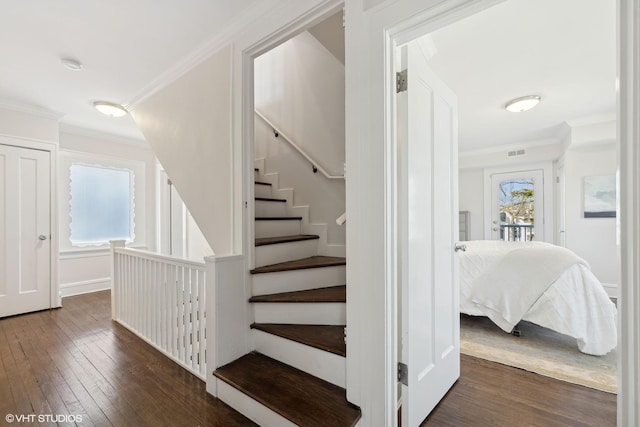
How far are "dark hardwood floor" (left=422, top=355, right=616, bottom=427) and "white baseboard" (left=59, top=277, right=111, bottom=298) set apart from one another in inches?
185

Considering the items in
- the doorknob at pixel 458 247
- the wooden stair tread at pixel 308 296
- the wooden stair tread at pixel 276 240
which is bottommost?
the wooden stair tread at pixel 308 296

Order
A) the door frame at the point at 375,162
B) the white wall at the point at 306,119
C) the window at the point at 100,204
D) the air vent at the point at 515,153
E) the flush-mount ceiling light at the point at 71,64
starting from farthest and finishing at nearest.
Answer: the air vent at the point at 515,153
the window at the point at 100,204
the white wall at the point at 306,119
the flush-mount ceiling light at the point at 71,64
the door frame at the point at 375,162

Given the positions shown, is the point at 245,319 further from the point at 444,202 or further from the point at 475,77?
the point at 475,77

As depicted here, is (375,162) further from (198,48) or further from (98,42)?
(98,42)

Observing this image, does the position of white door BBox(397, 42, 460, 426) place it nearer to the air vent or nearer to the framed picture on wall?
the framed picture on wall

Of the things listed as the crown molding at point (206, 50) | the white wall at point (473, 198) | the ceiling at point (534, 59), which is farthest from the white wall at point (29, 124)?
the white wall at point (473, 198)

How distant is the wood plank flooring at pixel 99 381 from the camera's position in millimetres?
1492

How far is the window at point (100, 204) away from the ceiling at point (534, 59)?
4754 millimetres

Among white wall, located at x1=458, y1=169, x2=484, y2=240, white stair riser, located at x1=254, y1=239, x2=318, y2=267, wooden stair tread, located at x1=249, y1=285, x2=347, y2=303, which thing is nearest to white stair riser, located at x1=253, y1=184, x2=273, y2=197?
white stair riser, located at x1=254, y1=239, x2=318, y2=267

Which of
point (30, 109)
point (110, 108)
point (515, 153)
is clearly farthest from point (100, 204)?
point (515, 153)

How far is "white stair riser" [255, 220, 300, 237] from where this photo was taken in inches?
95.2

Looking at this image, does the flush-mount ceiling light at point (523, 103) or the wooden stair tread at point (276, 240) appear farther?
the flush-mount ceiling light at point (523, 103)

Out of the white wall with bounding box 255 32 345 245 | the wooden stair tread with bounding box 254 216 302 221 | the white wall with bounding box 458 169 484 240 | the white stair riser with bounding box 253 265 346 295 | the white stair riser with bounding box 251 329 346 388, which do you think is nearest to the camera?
the white stair riser with bounding box 251 329 346 388

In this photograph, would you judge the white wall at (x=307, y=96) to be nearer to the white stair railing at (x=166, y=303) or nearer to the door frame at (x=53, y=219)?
the white stair railing at (x=166, y=303)
